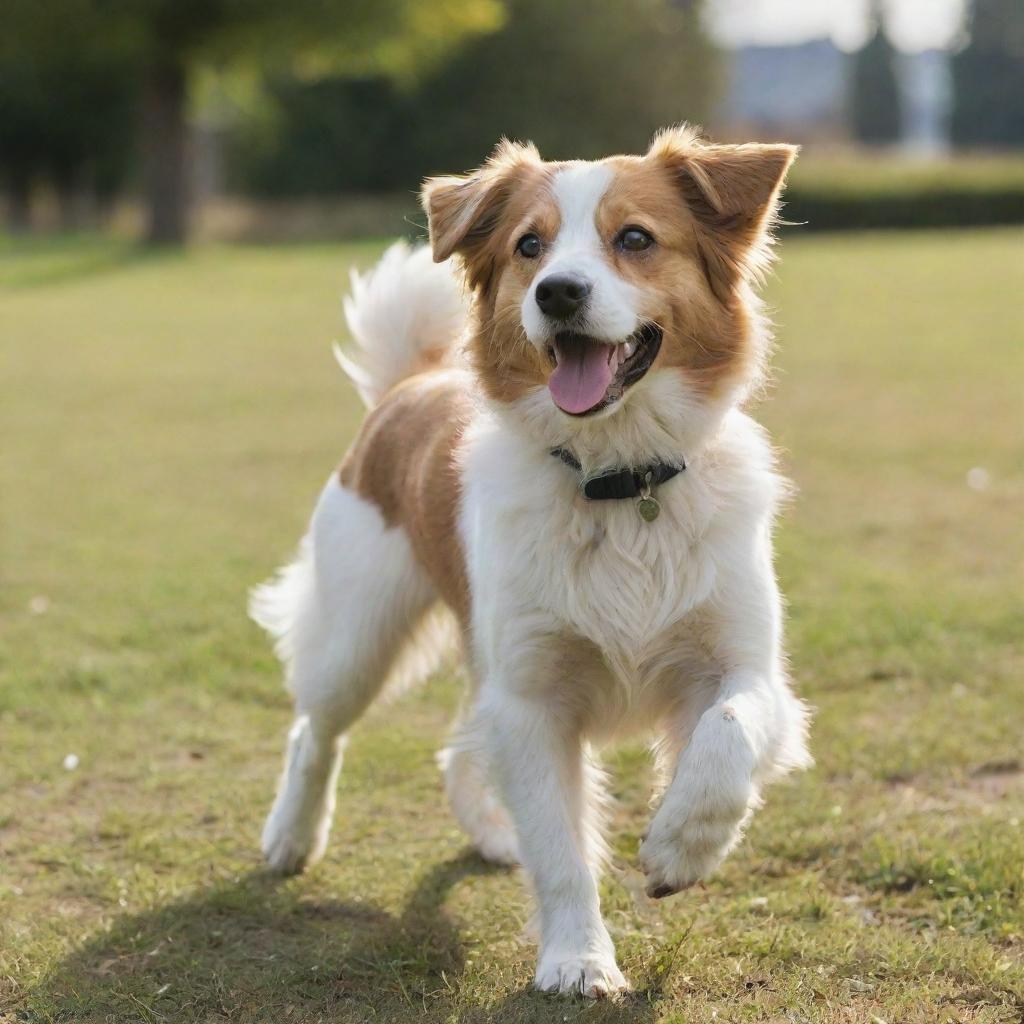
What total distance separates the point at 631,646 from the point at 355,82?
44.4 meters

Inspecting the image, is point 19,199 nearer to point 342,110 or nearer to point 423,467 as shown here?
point 342,110

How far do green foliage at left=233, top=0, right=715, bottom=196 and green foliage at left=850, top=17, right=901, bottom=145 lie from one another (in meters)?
44.6

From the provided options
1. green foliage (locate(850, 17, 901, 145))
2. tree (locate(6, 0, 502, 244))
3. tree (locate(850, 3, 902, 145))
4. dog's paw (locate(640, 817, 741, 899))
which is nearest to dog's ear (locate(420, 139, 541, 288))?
dog's paw (locate(640, 817, 741, 899))

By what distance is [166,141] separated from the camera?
34.0 metres

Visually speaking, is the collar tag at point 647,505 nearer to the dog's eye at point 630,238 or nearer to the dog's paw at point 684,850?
the dog's eye at point 630,238

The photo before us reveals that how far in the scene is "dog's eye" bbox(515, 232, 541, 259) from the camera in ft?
13.3

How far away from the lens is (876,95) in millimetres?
87625

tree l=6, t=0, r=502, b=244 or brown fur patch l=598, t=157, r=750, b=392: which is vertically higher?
tree l=6, t=0, r=502, b=244

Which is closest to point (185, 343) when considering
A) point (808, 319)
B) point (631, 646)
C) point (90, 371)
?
point (90, 371)

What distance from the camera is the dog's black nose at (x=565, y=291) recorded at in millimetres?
3666

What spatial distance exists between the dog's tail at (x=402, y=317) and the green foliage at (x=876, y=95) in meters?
86.9

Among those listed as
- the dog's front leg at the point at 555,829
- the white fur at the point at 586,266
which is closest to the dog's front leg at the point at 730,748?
the dog's front leg at the point at 555,829

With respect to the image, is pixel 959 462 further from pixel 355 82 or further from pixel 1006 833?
pixel 355 82

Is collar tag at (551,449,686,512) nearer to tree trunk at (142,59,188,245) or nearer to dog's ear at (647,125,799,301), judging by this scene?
dog's ear at (647,125,799,301)
